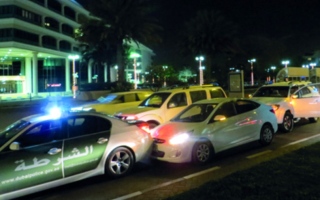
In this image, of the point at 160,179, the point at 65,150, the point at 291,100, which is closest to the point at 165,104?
the point at 291,100

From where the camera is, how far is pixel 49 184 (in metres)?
6.38

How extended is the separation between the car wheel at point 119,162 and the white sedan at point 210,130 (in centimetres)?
89

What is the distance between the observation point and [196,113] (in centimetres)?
965

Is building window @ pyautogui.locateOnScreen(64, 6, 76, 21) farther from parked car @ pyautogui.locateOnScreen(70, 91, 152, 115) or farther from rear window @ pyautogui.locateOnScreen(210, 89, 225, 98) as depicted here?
rear window @ pyautogui.locateOnScreen(210, 89, 225, 98)

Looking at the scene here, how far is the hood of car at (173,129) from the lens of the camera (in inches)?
324

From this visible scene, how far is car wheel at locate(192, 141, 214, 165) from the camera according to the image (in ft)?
26.7

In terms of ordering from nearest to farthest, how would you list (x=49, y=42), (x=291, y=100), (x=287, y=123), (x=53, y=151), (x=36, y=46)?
(x=53, y=151) < (x=287, y=123) < (x=291, y=100) < (x=36, y=46) < (x=49, y=42)

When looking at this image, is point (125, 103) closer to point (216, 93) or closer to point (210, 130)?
point (216, 93)

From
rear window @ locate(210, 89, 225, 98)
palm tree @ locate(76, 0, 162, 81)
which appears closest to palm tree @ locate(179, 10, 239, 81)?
palm tree @ locate(76, 0, 162, 81)

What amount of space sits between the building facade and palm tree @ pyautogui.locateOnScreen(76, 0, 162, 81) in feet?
47.1

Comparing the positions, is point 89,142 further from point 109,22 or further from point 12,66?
point 12,66

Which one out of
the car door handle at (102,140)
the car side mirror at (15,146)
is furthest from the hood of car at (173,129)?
the car side mirror at (15,146)

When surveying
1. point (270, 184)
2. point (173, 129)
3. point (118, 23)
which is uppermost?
point (118, 23)

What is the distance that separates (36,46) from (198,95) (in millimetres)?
49354
